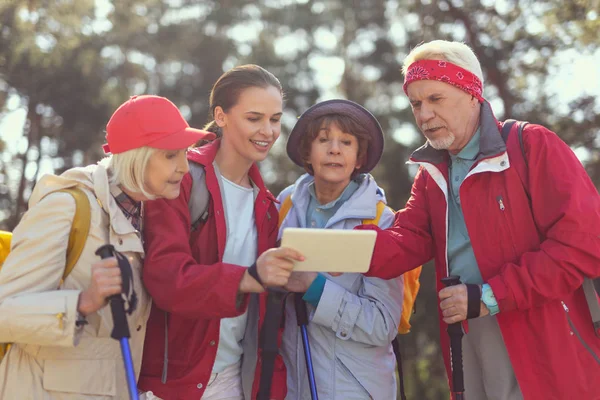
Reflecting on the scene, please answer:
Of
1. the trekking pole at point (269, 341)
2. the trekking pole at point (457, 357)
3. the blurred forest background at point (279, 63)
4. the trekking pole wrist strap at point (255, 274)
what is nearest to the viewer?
the trekking pole wrist strap at point (255, 274)

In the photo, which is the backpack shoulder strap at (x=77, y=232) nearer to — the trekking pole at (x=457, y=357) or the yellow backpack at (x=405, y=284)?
the yellow backpack at (x=405, y=284)

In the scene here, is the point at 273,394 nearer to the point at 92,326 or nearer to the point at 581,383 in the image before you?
the point at 92,326

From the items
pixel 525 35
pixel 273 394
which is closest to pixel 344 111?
pixel 273 394

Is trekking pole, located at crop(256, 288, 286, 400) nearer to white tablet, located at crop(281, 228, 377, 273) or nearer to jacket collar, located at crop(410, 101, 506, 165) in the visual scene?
white tablet, located at crop(281, 228, 377, 273)

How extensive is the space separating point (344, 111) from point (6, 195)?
8335 millimetres

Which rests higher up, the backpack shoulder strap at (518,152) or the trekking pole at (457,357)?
the backpack shoulder strap at (518,152)

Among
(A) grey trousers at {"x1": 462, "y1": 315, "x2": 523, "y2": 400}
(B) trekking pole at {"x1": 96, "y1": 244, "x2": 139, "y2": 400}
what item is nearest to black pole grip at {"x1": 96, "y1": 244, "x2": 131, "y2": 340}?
(B) trekking pole at {"x1": 96, "y1": 244, "x2": 139, "y2": 400}

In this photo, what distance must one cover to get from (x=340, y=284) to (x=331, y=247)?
3.32ft

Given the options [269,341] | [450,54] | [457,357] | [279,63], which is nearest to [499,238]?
[457,357]

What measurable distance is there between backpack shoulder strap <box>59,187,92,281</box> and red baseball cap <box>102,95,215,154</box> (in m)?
0.35

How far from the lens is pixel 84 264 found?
296cm

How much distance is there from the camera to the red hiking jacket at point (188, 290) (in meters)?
3.11

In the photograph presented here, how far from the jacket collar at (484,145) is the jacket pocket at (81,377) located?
6.71 ft

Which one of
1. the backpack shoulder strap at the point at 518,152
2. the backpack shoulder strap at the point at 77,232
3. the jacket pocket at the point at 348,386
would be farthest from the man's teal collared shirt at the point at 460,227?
the backpack shoulder strap at the point at 77,232
